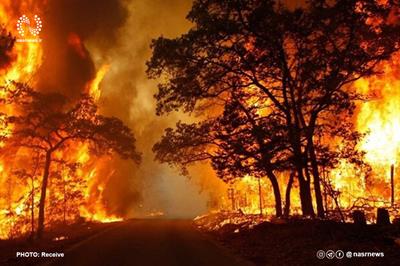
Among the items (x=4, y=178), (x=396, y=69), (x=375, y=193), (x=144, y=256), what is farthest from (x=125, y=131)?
(x=375, y=193)

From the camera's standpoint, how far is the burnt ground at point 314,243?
473 inches

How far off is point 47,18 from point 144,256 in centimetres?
5695

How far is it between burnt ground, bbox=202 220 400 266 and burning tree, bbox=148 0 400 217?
4.06 m

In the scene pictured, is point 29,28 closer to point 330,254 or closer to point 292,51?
point 292,51

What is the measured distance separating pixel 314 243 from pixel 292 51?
10750 millimetres

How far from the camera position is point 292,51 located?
21.7m

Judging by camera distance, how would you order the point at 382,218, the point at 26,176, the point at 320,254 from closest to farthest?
1. the point at 320,254
2. the point at 382,218
3. the point at 26,176

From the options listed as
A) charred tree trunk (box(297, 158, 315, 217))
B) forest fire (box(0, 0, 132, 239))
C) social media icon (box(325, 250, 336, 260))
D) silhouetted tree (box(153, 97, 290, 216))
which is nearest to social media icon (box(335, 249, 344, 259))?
social media icon (box(325, 250, 336, 260))

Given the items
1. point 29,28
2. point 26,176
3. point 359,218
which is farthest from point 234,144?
point 29,28

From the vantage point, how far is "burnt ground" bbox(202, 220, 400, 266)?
1202 centimetres

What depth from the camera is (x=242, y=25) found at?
68.2 ft

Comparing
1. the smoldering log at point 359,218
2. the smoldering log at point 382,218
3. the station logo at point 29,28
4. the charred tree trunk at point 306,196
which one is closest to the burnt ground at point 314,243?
the smoldering log at point 359,218

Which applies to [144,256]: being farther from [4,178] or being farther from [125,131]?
[4,178]

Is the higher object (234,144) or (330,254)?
(234,144)
